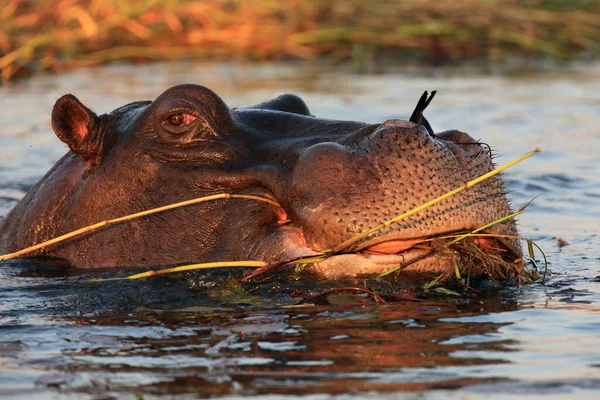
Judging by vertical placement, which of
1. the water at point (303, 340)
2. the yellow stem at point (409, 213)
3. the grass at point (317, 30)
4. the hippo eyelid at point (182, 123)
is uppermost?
the grass at point (317, 30)

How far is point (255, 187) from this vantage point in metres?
5.20

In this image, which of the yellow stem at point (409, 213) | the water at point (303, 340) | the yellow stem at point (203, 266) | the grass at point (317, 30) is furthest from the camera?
the grass at point (317, 30)

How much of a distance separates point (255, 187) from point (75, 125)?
1.15 metres

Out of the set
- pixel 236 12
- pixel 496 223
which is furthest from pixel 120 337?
pixel 236 12

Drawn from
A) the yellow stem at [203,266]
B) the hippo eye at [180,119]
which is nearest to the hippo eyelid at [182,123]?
the hippo eye at [180,119]

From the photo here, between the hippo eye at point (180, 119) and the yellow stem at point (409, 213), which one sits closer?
the yellow stem at point (409, 213)

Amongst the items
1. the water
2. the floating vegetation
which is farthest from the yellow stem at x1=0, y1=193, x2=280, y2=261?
the water

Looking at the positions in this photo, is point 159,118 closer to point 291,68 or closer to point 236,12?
point 291,68

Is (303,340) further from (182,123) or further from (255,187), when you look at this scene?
(182,123)

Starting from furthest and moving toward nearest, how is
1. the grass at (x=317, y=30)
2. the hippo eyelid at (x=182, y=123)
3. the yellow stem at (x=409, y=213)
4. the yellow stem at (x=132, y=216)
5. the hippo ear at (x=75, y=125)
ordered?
the grass at (x=317, y=30), the hippo ear at (x=75, y=125), the hippo eyelid at (x=182, y=123), the yellow stem at (x=132, y=216), the yellow stem at (x=409, y=213)

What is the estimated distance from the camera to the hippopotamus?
15.7 ft

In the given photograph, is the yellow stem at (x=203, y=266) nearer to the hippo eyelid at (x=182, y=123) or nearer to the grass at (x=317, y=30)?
the hippo eyelid at (x=182, y=123)

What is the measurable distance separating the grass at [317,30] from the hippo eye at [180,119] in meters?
11.4

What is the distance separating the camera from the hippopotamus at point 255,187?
15.7 ft
